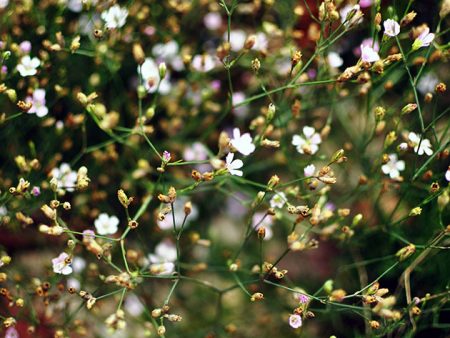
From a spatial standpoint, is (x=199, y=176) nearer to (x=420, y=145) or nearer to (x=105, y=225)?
(x=105, y=225)

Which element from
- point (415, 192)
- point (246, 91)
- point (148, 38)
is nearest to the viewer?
point (415, 192)

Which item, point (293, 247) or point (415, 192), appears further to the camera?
point (415, 192)

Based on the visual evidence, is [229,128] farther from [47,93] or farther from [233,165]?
[233,165]

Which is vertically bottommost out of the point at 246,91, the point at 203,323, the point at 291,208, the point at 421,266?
the point at 203,323

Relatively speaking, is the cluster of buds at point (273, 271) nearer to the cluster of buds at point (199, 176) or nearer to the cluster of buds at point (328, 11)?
the cluster of buds at point (199, 176)

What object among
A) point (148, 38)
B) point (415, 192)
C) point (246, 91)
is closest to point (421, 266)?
point (415, 192)

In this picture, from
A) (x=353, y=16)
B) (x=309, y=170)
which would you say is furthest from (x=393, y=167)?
(x=353, y=16)

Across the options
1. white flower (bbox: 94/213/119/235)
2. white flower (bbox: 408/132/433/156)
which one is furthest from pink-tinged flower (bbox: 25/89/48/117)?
white flower (bbox: 408/132/433/156)

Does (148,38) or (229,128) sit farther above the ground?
(148,38)
